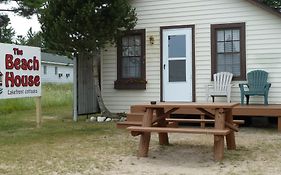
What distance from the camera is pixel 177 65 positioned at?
39.5ft

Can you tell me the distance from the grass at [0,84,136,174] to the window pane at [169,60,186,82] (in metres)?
2.14

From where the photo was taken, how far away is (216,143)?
643 cm

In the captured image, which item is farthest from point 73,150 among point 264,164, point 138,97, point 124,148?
point 138,97

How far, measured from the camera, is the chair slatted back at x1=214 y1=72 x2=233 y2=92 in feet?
36.9

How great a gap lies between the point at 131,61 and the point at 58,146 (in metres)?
5.25

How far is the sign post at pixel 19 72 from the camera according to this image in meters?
9.20

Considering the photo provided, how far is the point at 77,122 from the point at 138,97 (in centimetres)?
185

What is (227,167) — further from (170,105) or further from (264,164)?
(170,105)

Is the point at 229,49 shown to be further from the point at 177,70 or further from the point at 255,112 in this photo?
the point at 255,112

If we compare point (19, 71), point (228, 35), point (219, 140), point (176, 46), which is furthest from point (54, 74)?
point (219, 140)

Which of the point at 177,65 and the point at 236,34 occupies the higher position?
the point at 236,34

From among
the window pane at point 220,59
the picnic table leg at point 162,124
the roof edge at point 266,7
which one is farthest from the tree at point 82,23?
the picnic table leg at point 162,124

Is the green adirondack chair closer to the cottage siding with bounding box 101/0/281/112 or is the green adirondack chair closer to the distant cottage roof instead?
the cottage siding with bounding box 101/0/281/112

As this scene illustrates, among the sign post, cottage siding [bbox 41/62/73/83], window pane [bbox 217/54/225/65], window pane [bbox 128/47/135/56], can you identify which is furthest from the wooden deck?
cottage siding [bbox 41/62/73/83]
